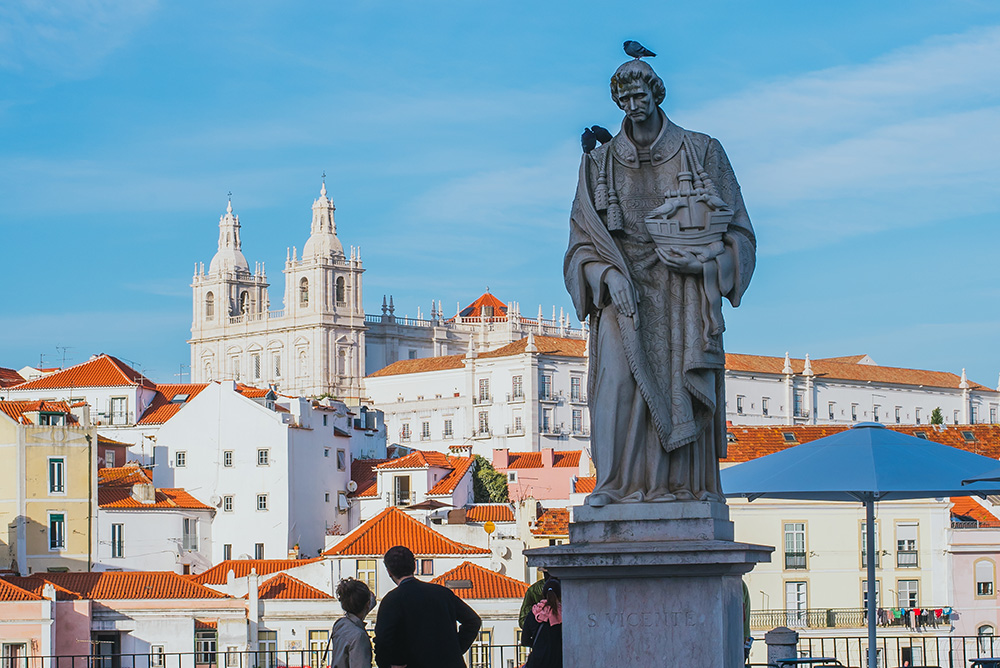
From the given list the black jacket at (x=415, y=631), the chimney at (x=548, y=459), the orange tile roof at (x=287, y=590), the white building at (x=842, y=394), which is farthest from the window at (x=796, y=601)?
the white building at (x=842, y=394)

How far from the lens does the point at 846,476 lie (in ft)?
36.3

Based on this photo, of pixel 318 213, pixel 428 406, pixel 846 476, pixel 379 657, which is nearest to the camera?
pixel 379 657

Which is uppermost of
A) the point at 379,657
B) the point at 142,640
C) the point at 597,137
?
the point at 597,137

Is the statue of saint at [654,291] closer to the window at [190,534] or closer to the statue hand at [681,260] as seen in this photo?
the statue hand at [681,260]

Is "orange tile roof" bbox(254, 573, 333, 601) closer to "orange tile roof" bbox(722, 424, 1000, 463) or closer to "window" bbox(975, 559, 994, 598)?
"orange tile roof" bbox(722, 424, 1000, 463)

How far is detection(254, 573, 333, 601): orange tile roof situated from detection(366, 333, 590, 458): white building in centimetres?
6361

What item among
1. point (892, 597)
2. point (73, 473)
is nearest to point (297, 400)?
point (73, 473)

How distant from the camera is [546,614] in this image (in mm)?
7098

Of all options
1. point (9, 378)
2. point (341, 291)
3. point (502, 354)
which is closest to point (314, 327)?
point (341, 291)

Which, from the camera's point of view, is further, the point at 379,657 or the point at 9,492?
the point at 9,492

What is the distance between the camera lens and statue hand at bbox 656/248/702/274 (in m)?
6.12

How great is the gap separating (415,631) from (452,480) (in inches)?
2666

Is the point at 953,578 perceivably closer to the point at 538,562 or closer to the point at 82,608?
the point at 82,608

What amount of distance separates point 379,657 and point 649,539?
1.26 metres
